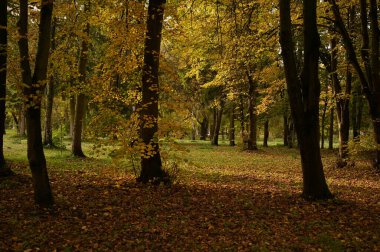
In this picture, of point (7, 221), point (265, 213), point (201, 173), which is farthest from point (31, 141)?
point (201, 173)

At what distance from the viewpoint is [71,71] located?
1188 cm

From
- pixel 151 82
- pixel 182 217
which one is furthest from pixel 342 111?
pixel 182 217

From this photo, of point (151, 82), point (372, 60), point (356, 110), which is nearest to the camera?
point (151, 82)

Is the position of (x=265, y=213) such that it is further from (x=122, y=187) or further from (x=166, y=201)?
(x=122, y=187)

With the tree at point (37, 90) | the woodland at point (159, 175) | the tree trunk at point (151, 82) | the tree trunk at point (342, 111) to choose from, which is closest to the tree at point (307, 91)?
the woodland at point (159, 175)

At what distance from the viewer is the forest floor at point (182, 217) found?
5.84m

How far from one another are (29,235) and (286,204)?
570 cm

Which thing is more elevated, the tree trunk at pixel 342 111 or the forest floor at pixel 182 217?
the tree trunk at pixel 342 111

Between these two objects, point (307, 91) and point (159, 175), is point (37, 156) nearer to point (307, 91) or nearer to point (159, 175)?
point (159, 175)

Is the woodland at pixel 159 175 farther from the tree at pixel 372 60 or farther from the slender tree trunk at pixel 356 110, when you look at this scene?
the slender tree trunk at pixel 356 110

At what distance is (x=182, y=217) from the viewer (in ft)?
24.0

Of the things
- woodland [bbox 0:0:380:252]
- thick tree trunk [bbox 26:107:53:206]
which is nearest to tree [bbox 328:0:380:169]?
woodland [bbox 0:0:380:252]

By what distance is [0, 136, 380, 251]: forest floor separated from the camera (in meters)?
5.84

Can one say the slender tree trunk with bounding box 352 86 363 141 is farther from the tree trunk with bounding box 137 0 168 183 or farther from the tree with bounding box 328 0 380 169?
the tree trunk with bounding box 137 0 168 183
